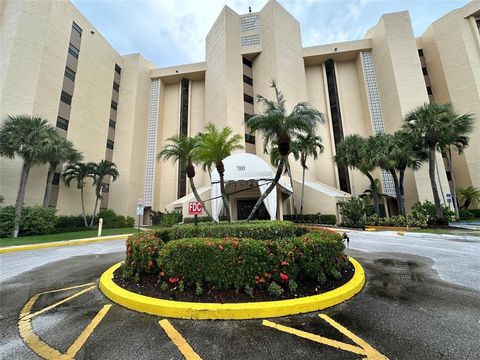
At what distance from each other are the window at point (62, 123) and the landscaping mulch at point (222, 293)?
26.9m

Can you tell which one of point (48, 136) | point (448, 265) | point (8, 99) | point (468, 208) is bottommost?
point (448, 265)

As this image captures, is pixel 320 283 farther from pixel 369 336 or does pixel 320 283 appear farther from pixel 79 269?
pixel 79 269

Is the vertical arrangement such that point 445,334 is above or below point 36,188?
below

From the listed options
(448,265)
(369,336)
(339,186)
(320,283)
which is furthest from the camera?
(339,186)

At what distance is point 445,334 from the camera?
280 centimetres

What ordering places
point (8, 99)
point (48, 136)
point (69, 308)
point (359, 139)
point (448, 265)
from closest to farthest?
point (69, 308), point (448, 265), point (48, 136), point (8, 99), point (359, 139)

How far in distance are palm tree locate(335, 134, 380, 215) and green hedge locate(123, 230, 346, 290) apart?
68.3ft

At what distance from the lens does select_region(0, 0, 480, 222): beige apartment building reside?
21.9 meters

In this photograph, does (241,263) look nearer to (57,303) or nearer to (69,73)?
(57,303)

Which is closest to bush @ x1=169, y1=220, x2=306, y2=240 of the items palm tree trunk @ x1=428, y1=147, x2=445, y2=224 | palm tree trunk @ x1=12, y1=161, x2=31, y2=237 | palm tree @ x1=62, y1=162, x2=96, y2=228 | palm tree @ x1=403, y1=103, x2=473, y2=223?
palm tree trunk @ x1=12, y1=161, x2=31, y2=237

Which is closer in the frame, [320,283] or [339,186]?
[320,283]

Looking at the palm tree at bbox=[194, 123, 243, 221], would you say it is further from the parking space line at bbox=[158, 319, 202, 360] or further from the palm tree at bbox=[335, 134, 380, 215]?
the palm tree at bbox=[335, 134, 380, 215]

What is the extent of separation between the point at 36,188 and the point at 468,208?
50153 millimetres

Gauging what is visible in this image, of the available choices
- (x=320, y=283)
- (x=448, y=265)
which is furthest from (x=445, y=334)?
(x=448, y=265)
